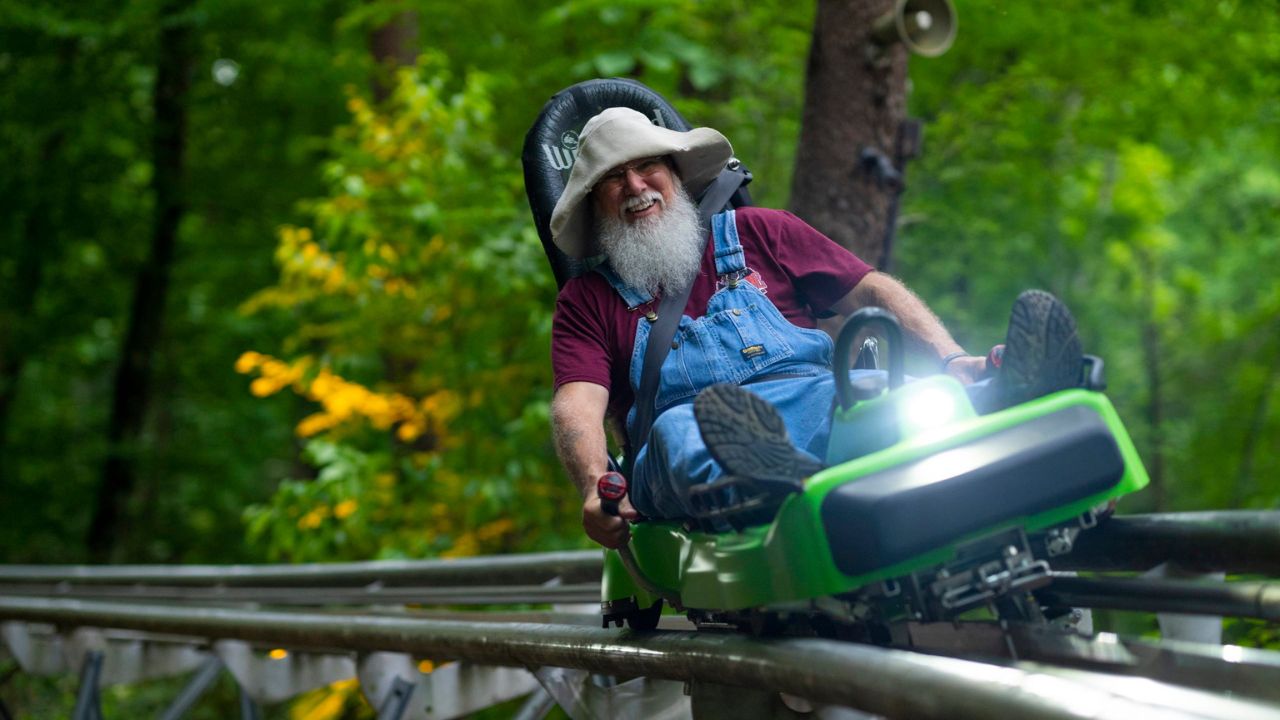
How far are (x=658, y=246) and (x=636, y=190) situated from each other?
8.4 inches

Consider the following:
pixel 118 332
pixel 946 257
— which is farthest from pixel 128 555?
pixel 946 257

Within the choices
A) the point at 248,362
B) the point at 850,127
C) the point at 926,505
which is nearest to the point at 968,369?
the point at 926,505

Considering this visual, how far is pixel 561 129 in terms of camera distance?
413cm

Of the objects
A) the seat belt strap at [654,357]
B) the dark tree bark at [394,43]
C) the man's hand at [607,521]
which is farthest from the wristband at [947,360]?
the dark tree bark at [394,43]

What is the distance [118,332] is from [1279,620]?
67.4ft

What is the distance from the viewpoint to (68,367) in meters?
19.4

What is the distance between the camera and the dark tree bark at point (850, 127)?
658cm

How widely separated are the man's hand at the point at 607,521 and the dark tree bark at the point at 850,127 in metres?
3.64

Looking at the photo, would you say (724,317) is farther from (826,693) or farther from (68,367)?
(68,367)

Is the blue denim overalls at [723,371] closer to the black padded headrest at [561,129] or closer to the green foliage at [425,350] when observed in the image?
the black padded headrest at [561,129]

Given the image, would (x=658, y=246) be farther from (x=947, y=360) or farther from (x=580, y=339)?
(x=947, y=360)

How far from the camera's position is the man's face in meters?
3.58

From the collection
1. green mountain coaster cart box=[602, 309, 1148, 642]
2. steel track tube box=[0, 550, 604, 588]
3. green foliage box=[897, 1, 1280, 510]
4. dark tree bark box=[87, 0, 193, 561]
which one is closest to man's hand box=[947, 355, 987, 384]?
green mountain coaster cart box=[602, 309, 1148, 642]

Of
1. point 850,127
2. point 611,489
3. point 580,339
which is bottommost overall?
point 611,489
